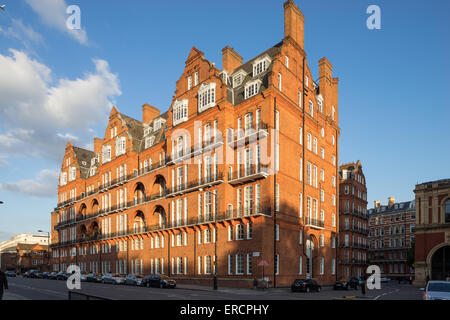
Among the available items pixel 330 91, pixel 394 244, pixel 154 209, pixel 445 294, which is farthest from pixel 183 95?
pixel 394 244

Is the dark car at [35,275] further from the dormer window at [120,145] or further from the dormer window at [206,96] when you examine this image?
the dormer window at [206,96]

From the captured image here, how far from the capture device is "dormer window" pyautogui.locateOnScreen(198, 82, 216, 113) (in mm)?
44156

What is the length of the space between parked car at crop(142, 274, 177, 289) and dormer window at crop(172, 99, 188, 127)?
1867 cm

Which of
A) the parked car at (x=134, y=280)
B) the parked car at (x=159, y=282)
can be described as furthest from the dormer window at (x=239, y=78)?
the parked car at (x=134, y=280)

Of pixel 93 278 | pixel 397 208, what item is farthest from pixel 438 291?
pixel 397 208

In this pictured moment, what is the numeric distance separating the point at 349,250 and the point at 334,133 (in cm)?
3006

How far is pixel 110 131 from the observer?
68.1 m

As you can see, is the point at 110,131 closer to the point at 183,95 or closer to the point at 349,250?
the point at 183,95

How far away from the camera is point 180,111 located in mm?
49094

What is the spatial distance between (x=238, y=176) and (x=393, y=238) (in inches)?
2992

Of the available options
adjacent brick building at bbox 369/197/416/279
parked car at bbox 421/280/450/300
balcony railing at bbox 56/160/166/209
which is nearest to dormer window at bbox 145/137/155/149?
balcony railing at bbox 56/160/166/209

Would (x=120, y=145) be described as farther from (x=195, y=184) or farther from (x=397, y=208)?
(x=397, y=208)

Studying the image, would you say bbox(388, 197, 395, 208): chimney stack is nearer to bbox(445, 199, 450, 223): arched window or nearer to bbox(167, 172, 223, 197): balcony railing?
bbox(445, 199, 450, 223): arched window
